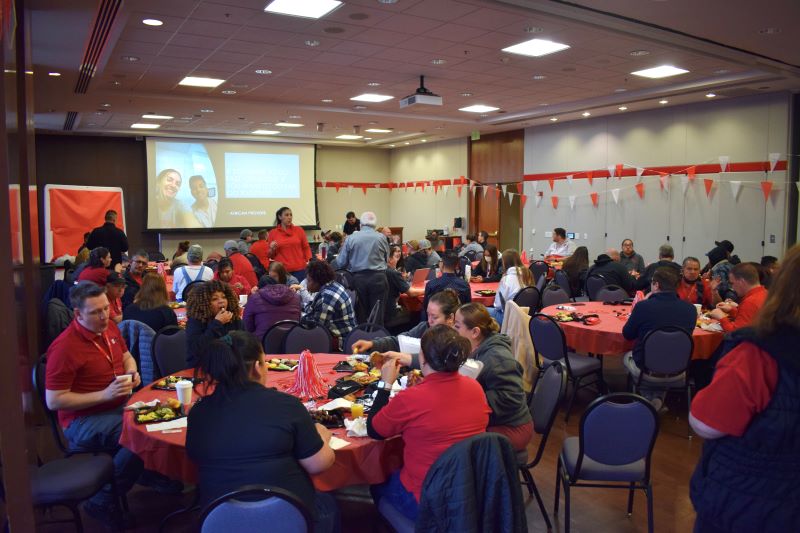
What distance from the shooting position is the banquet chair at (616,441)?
300cm

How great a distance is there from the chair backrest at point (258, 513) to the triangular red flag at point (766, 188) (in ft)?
33.2

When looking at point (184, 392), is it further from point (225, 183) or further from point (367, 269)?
point (225, 183)

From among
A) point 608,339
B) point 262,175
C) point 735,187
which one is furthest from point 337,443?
point 262,175

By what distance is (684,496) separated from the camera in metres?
3.89

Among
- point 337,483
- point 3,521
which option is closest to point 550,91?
point 337,483

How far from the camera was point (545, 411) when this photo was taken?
→ 344 cm

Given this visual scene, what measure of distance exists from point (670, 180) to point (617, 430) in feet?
30.8

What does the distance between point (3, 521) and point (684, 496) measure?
12.7ft

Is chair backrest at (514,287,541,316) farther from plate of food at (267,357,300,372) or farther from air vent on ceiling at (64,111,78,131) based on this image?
air vent on ceiling at (64,111,78,131)

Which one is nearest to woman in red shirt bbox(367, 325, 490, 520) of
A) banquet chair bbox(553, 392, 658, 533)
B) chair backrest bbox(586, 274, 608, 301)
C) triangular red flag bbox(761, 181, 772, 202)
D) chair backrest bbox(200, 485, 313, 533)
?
chair backrest bbox(200, 485, 313, 533)

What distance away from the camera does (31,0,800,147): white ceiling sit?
5652 millimetres

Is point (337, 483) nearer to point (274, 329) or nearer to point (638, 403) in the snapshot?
point (638, 403)

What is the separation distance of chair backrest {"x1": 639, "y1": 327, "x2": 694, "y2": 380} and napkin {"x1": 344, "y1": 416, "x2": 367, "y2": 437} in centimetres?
282

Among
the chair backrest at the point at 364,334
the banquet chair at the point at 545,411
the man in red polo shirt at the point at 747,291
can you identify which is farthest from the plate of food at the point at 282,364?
the man in red polo shirt at the point at 747,291
